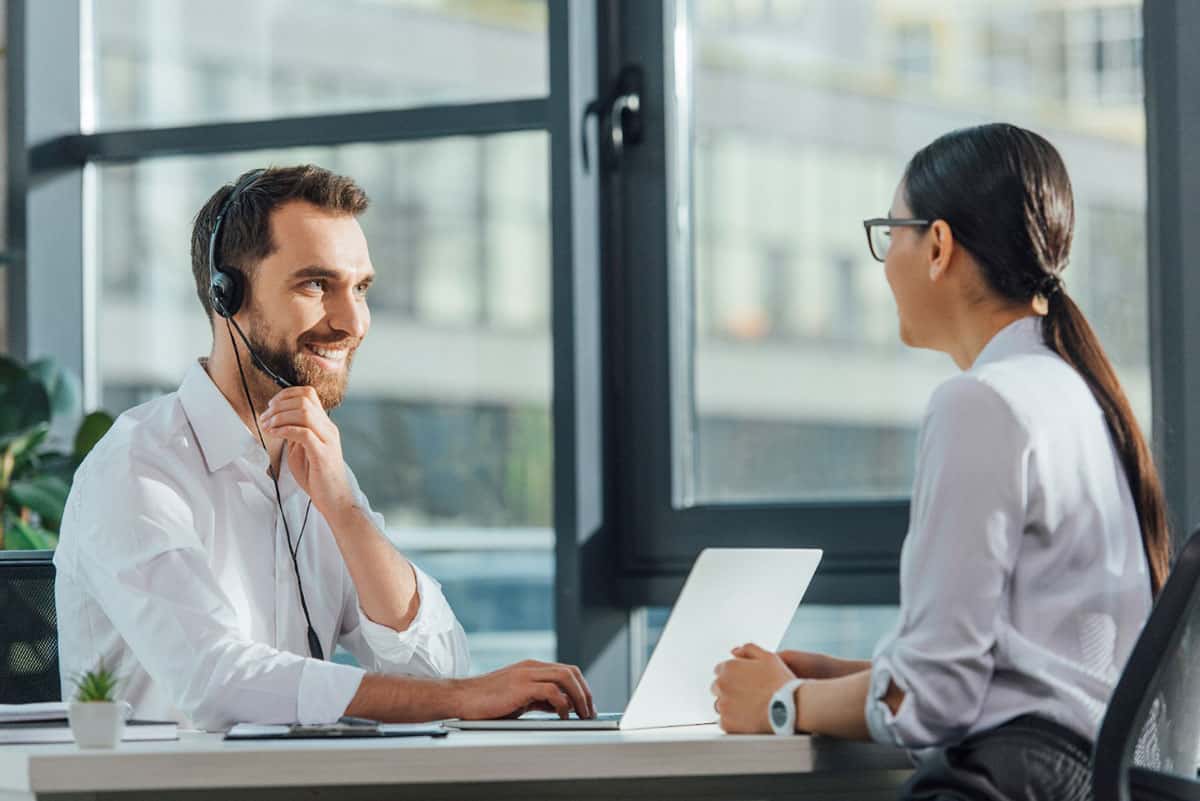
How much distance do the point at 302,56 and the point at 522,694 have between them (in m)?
2.08

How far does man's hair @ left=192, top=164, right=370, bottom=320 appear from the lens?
7.40 feet

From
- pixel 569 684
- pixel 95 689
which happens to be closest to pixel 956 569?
pixel 569 684

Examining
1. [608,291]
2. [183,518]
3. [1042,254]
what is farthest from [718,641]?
[608,291]

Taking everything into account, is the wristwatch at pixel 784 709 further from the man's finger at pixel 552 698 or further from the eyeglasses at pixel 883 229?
the eyeglasses at pixel 883 229

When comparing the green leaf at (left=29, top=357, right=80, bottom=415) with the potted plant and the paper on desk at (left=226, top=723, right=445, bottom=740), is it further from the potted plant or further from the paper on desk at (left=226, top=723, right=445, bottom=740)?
the paper on desk at (left=226, top=723, right=445, bottom=740)

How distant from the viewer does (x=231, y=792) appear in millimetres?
1554

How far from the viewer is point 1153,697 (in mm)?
1508

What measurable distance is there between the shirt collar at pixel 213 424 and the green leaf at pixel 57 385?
49.5 inches

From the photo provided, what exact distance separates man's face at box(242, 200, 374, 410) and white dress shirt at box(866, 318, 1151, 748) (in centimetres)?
94

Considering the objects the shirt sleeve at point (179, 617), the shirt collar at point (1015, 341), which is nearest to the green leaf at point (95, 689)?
the shirt sleeve at point (179, 617)

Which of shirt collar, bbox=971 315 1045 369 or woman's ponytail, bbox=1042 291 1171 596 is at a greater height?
shirt collar, bbox=971 315 1045 369

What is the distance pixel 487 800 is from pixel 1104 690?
23.5 inches

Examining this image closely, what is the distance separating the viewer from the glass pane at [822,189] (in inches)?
121

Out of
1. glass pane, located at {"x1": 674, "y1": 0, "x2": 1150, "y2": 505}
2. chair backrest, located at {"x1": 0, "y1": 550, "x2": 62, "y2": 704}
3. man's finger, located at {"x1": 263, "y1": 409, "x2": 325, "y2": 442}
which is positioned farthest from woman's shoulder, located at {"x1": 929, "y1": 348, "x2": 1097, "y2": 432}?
glass pane, located at {"x1": 674, "y1": 0, "x2": 1150, "y2": 505}
